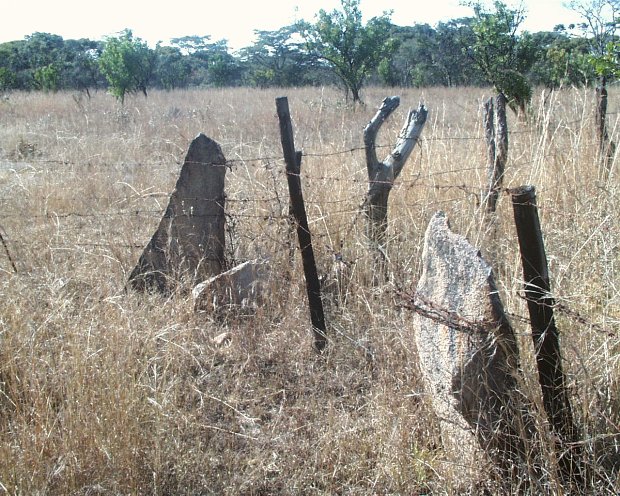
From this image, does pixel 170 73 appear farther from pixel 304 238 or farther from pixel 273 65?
pixel 304 238

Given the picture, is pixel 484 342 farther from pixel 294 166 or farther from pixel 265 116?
pixel 265 116

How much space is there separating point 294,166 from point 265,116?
10.7 meters

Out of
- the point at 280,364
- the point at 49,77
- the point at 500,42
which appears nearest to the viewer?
the point at 280,364

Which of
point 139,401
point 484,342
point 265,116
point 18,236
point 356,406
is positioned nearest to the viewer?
point 484,342

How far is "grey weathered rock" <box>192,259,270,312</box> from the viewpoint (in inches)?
152

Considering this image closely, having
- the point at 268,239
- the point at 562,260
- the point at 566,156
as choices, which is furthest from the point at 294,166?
the point at 566,156

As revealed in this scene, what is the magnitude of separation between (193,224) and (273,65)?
48785mm

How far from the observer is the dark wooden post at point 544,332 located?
2.07 metres

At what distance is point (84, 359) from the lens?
8.70 ft

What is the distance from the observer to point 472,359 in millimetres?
2330

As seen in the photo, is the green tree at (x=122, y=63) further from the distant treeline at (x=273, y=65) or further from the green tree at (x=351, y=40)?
the green tree at (x=351, y=40)

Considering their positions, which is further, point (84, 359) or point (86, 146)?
point (86, 146)

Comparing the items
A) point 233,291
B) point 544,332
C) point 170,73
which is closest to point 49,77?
point 170,73

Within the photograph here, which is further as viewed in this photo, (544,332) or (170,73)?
(170,73)
